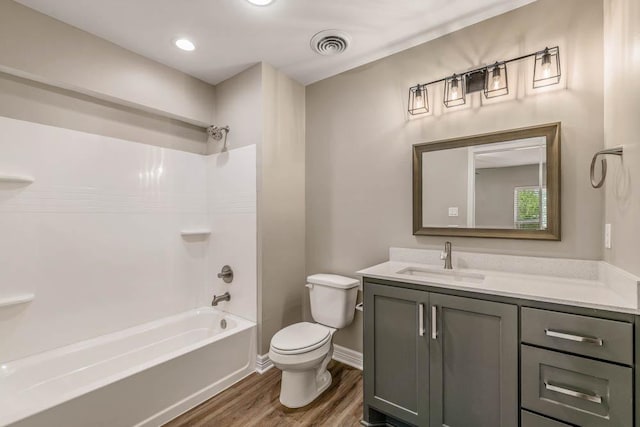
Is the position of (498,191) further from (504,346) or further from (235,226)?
(235,226)

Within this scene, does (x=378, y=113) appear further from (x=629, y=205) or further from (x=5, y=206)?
(x=5, y=206)

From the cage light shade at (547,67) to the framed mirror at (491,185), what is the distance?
0.26 m

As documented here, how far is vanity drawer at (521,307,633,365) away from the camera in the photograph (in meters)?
1.10

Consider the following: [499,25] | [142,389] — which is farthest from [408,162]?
[142,389]

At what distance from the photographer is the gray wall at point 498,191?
1.74 meters

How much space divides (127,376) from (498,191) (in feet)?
8.14

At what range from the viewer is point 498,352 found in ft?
4.43

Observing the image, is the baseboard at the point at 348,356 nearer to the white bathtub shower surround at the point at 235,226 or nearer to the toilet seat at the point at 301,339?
the toilet seat at the point at 301,339

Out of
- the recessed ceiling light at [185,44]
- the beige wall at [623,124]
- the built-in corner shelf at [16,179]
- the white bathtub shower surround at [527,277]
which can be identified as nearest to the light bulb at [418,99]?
the beige wall at [623,124]

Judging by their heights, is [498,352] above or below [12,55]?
below

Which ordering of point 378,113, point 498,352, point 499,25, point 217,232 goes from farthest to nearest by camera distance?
point 217,232 < point 378,113 < point 499,25 < point 498,352

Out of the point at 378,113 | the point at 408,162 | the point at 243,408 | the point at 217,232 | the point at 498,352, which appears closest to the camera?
the point at 498,352

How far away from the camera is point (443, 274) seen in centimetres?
190

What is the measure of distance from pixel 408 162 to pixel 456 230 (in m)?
0.61
